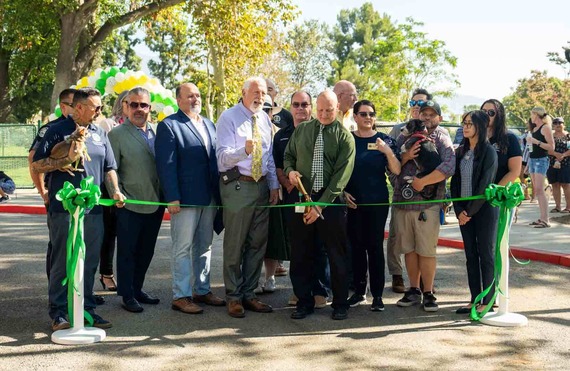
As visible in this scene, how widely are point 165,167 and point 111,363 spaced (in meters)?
2.03

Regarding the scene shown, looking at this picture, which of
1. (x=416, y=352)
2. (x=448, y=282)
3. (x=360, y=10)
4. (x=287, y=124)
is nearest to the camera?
(x=416, y=352)

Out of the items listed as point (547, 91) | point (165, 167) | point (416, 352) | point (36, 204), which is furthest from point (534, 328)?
point (547, 91)

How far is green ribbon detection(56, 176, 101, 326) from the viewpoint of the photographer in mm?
5773

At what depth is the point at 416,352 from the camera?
18.5ft

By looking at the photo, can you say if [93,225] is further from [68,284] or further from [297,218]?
[297,218]

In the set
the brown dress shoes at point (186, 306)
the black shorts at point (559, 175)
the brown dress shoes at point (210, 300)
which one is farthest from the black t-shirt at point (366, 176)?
the black shorts at point (559, 175)

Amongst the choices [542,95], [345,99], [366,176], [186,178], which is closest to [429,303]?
[366,176]

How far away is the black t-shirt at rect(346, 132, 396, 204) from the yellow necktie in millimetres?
896

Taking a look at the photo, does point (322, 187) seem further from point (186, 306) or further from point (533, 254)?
point (533, 254)

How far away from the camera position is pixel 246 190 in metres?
6.81

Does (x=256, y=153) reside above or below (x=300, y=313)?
above

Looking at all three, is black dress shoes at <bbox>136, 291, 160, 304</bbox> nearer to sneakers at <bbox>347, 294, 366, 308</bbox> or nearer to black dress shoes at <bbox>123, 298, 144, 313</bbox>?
black dress shoes at <bbox>123, 298, 144, 313</bbox>

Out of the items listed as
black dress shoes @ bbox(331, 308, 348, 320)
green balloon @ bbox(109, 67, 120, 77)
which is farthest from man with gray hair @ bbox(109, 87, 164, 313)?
green balloon @ bbox(109, 67, 120, 77)

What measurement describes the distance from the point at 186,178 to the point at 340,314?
1904 millimetres
